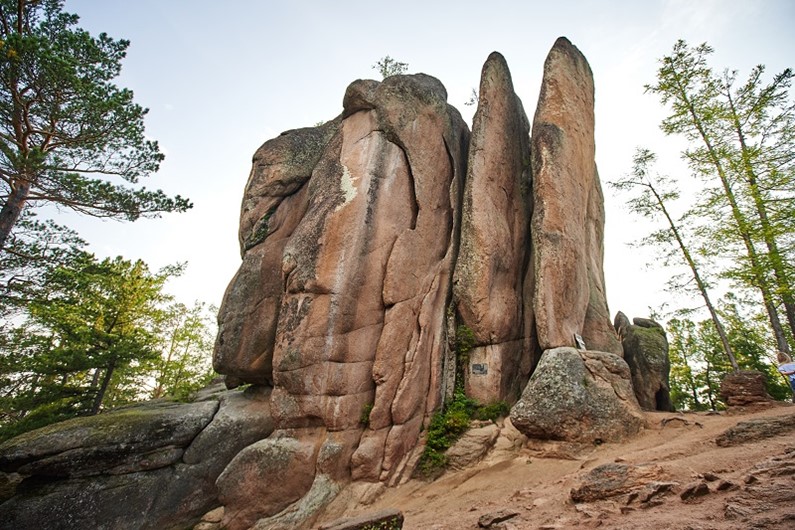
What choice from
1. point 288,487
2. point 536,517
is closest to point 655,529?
point 536,517

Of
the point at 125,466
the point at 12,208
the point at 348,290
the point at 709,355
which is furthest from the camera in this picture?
the point at 709,355

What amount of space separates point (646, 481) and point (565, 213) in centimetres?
881

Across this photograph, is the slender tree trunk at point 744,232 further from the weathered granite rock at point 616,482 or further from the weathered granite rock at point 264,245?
the weathered granite rock at point 264,245

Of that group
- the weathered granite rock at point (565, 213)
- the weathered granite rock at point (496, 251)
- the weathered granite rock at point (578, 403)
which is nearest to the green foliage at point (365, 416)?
the weathered granite rock at point (496, 251)

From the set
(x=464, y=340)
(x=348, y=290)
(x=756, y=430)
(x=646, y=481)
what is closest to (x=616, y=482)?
(x=646, y=481)

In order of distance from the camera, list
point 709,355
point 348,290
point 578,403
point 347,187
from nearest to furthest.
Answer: point 578,403 → point 348,290 → point 347,187 → point 709,355

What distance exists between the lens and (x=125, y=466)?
10.0 meters

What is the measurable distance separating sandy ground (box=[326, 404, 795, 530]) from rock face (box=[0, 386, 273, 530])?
195 inches

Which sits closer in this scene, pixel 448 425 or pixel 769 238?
pixel 448 425

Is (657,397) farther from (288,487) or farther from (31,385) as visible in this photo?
(31,385)

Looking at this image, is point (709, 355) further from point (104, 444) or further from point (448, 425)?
point (104, 444)

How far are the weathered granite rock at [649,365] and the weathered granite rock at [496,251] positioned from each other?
4.44 metres

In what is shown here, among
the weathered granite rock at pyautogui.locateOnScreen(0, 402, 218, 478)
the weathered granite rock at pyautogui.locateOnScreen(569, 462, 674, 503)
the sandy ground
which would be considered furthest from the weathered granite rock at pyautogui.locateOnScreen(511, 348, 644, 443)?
the weathered granite rock at pyautogui.locateOnScreen(0, 402, 218, 478)

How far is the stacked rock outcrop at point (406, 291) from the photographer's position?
9.57 meters
